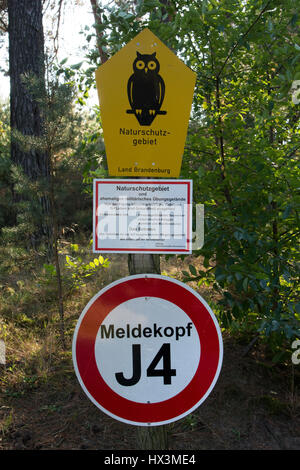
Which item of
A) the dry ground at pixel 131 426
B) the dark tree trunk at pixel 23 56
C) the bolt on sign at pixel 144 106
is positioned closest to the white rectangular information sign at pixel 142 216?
the bolt on sign at pixel 144 106

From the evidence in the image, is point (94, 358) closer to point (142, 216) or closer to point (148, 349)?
point (148, 349)

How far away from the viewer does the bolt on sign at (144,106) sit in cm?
188

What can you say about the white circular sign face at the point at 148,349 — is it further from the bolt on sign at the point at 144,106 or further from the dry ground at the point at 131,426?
the dry ground at the point at 131,426

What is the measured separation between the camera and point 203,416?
3.16m

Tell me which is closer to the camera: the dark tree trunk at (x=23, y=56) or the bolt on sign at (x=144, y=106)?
the bolt on sign at (x=144, y=106)

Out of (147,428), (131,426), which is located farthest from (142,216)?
(131,426)

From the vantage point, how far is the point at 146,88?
6.18 feet

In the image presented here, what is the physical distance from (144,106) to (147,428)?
148 cm

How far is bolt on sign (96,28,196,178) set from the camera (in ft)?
6.17

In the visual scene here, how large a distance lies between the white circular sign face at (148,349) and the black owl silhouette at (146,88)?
30.8 inches

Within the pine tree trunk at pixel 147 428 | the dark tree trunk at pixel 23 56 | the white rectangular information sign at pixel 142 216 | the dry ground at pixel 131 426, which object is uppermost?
the dark tree trunk at pixel 23 56

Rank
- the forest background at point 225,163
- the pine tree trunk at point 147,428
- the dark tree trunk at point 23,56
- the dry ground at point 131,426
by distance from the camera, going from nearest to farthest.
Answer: the pine tree trunk at point 147,428 → the forest background at point 225,163 → the dry ground at point 131,426 → the dark tree trunk at point 23,56

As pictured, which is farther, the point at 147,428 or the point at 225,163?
the point at 225,163

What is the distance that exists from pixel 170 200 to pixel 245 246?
43.7 inches
